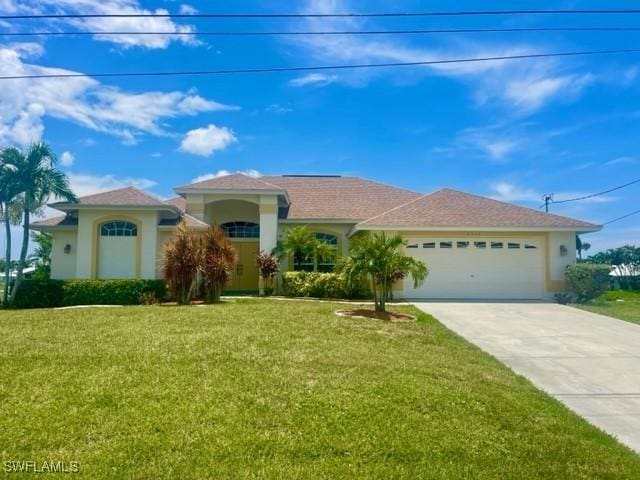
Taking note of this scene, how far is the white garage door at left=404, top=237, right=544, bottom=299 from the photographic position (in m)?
20.0

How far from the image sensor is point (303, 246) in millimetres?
21328

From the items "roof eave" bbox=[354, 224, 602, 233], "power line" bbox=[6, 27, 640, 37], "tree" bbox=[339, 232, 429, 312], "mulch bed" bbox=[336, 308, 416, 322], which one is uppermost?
"power line" bbox=[6, 27, 640, 37]

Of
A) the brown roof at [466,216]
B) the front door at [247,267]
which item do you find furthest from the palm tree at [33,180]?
the brown roof at [466,216]

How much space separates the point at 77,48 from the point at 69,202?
9.99 meters

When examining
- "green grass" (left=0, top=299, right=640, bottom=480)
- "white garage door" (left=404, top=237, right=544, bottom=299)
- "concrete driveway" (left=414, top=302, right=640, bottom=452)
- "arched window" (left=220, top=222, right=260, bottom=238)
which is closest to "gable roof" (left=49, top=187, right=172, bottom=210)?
"arched window" (left=220, top=222, right=260, bottom=238)

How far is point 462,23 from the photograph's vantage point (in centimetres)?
1095

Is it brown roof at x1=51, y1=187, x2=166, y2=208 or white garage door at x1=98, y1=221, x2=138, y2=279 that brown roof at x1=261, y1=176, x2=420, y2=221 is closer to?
brown roof at x1=51, y1=187, x2=166, y2=208

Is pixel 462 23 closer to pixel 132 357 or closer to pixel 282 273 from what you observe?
pixel 132 357

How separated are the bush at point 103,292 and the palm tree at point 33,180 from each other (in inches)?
114

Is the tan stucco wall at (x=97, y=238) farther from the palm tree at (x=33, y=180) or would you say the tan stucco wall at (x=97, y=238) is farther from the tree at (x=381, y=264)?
the tree at (x=381, y=264)

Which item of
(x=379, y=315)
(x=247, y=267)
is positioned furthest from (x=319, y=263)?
(x=379, y=315)

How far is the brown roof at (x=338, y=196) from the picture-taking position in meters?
24.3

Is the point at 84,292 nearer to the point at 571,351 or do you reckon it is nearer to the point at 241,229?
the point at 241,229

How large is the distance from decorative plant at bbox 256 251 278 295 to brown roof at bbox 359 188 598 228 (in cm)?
458
